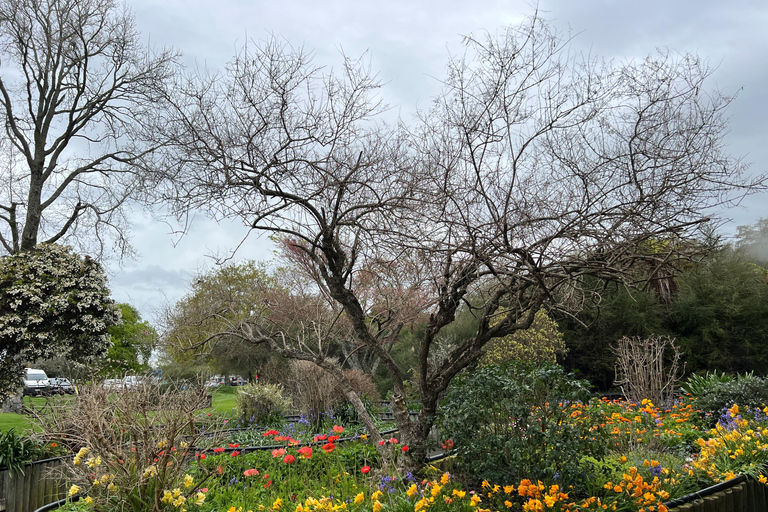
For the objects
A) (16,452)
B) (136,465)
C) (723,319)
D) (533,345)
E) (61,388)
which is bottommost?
(16,452)

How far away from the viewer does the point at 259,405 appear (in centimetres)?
882

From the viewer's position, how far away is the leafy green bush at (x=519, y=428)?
3455mm

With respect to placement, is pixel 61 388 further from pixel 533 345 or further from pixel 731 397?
pixel 533 345

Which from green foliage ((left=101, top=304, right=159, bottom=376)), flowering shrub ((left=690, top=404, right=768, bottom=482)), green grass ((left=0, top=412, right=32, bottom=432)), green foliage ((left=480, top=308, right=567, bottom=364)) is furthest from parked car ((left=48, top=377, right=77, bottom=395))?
green foliage ((left=480, top=308, right=567, bottom=364))

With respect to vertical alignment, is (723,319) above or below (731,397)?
above

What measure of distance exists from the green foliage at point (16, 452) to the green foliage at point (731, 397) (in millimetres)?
8459

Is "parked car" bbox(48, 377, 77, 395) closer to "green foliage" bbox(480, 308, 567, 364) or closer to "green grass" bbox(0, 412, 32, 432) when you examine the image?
"green grass" bbox(0, 412, 32, 432)

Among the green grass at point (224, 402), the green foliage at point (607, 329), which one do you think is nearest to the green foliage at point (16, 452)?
the green grass at point (224, 402)

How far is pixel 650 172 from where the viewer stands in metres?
3.88

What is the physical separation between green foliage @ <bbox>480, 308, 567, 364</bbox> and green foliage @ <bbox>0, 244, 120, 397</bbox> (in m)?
9.20

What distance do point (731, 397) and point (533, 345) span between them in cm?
669

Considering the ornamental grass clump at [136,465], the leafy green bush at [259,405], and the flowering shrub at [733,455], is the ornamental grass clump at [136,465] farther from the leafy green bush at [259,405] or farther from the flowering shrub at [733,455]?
the leafy green bush at [259,405]

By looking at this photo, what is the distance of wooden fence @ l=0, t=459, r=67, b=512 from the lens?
5668 mm

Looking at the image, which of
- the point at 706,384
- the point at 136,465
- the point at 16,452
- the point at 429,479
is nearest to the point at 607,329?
the point at 706,384
